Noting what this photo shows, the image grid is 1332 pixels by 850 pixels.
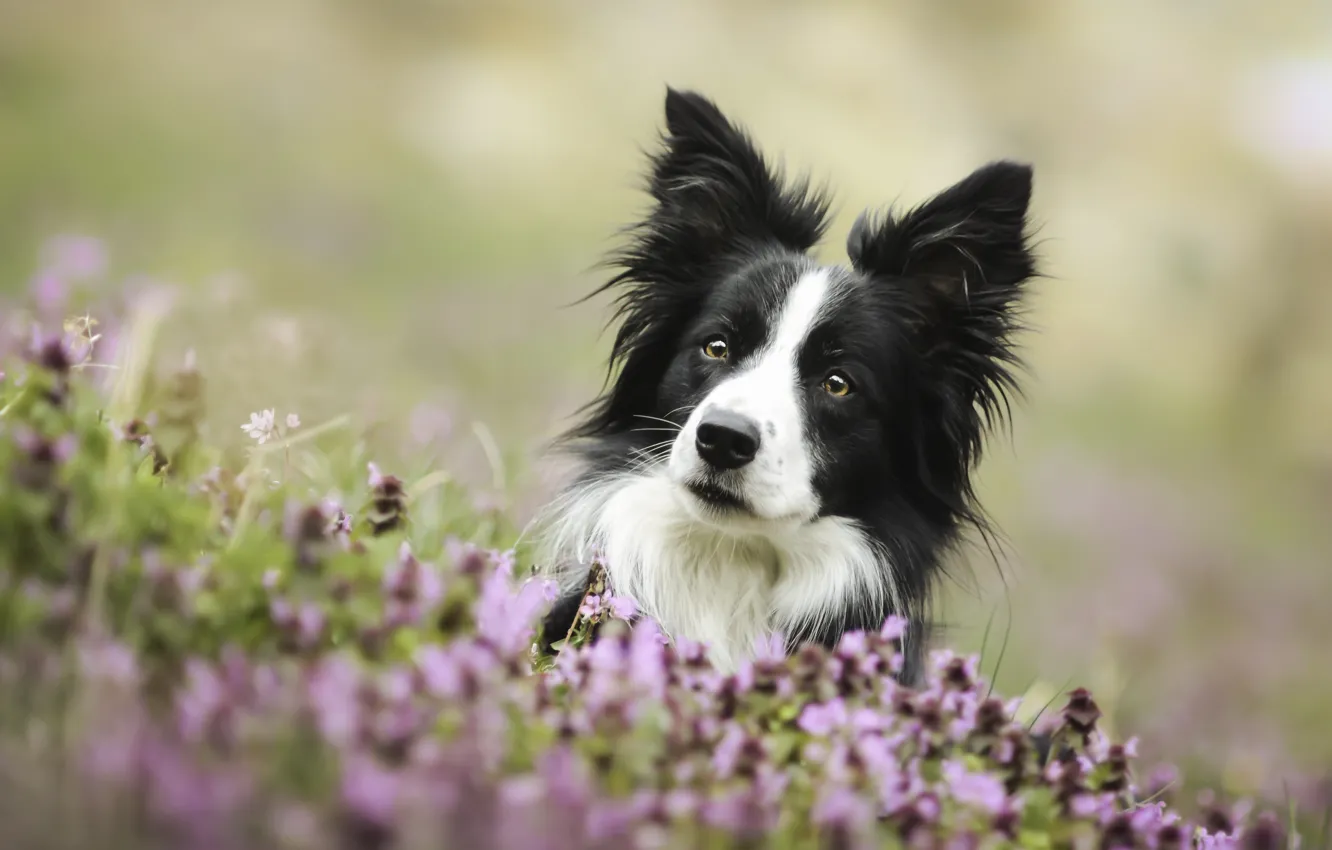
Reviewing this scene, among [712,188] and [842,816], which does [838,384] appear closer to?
[712,188]

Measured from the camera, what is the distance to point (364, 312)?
9766 millimetres

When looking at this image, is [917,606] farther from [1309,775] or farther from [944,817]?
[1309,775]

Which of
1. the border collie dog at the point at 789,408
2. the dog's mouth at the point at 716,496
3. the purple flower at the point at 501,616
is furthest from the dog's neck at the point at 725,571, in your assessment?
the purple flower at the point at 501,616

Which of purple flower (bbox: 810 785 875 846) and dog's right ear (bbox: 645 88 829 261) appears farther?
dog's right ear (bbox: 645 88 829 261)

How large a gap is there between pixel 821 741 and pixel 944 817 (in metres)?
0.27

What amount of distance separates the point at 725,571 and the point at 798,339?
2.56 ft

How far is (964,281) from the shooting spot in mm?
3652

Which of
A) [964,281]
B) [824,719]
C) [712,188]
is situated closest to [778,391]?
[964,281]

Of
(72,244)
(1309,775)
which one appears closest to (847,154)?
Answer: (1309,775)

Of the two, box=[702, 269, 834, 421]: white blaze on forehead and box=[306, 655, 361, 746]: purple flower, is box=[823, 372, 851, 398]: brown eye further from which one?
box=[306, 655, 361, 746]: purple flower

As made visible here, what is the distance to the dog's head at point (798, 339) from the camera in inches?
129

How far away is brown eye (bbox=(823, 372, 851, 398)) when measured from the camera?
3.52m

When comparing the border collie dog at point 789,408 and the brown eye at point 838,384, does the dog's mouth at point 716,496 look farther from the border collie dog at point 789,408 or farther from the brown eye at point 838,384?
the brown eye at point 838,384

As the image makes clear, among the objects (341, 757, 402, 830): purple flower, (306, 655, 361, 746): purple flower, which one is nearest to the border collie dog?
(306, 655, 361, 746): purple flower
